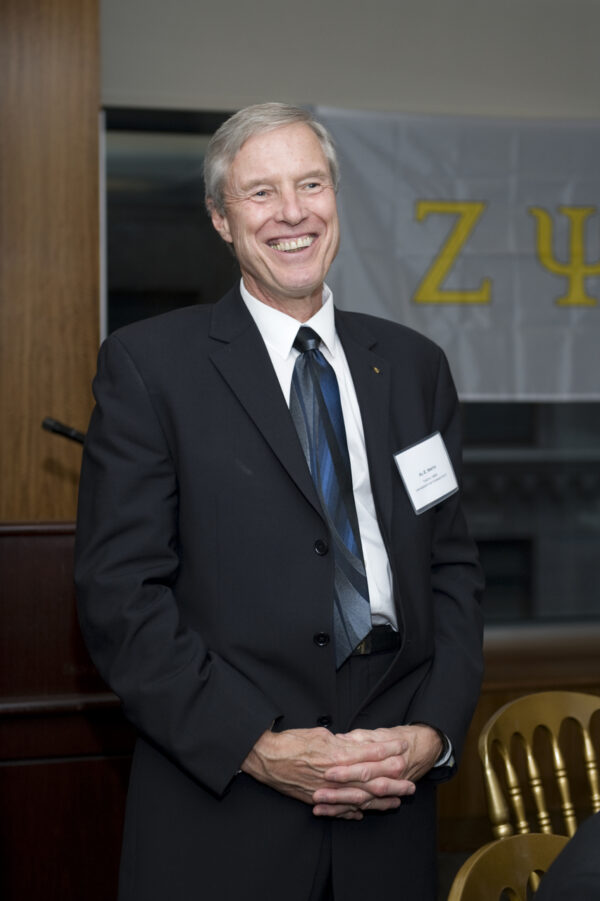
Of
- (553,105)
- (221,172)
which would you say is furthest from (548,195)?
(221,172)

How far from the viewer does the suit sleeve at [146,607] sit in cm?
140

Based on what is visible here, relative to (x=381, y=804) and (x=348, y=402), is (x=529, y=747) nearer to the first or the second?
(x=381, y=804)

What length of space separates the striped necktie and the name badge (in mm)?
101

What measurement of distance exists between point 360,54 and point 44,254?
1.54m

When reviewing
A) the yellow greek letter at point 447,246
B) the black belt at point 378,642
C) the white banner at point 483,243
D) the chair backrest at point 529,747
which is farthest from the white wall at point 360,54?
the black belt at point 378,642

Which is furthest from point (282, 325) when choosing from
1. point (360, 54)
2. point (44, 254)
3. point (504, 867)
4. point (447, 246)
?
point (360, 54)

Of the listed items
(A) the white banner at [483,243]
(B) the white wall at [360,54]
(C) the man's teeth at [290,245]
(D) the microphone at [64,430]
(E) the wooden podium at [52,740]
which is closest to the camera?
(C) the man's teeth at [290,245]

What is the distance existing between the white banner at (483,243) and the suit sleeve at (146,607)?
2676mm

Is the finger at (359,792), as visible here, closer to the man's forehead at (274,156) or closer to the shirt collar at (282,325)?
the shirt collar at (282,325)

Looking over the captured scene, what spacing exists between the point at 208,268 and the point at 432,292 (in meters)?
0.88

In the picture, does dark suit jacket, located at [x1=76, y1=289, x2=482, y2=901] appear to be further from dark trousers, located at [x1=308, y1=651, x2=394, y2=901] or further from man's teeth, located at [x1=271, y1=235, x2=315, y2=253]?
man's teeth, located at [x1=271, y1=235, x2=315, y2=253]

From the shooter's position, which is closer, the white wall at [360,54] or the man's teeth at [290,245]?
the man's teeth at [290,245]

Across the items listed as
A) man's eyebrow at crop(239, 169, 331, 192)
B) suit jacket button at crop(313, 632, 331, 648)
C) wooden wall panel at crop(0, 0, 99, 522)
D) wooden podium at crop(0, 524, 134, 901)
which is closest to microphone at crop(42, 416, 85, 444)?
wooden podium at crop(0, 524, 134, 901)

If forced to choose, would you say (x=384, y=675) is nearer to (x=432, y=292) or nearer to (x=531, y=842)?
(x=531, y=842)
